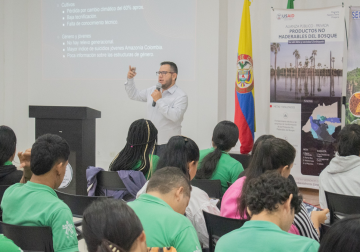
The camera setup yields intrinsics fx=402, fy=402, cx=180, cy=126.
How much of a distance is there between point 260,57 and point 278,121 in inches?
46.5

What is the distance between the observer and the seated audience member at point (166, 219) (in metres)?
1.41

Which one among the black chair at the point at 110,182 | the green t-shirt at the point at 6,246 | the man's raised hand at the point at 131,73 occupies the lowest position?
the black chair at the point at 110,182

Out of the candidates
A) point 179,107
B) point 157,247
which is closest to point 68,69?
point 179,107

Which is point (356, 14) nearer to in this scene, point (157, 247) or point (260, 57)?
point (260, 57)

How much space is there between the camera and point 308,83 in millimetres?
4488

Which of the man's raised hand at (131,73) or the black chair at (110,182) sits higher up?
the man's raised hand at (131,73)

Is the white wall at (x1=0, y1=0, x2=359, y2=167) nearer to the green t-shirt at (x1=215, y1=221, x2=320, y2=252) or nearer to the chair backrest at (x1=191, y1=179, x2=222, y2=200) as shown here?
the chair backrest at (x1=191, y1=179, x2=222, y2=200)

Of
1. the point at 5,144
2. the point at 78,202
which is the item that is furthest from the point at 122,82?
the point at 78,202

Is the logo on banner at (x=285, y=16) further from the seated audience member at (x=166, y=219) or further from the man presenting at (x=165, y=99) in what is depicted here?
the seated audience member at (x=166, y=219)

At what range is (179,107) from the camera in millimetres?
4559

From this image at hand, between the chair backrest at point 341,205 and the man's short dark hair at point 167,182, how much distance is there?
41.3 inches

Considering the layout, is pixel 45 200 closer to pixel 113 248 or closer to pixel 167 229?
pixel 167 229

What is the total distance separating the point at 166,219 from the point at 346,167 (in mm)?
1528

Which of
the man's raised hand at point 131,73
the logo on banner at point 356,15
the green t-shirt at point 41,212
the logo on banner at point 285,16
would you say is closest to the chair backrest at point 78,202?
the green t-shirt at point 41,212
